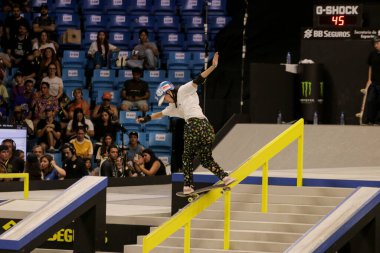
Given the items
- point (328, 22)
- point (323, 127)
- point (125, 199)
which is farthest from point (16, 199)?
point (328, 22)

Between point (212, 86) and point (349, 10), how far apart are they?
4.41 m

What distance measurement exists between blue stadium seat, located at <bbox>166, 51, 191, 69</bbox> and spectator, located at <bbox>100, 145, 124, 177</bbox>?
193 inches

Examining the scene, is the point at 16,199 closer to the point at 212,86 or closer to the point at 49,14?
the point at 212,86

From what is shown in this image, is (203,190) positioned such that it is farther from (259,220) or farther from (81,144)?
(81,144)

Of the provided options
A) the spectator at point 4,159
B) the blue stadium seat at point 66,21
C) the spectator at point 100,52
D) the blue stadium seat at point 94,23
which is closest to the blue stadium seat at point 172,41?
the spectator at point 100,52

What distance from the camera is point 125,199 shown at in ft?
56.1

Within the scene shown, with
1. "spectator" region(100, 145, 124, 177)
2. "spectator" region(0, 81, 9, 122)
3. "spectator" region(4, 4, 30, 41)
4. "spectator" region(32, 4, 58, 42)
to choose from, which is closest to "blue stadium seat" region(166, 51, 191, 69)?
"spectator" region(32, 4, 58, 42)

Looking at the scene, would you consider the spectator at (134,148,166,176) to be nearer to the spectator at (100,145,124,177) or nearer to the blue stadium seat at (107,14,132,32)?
the spectator at (100,145,124,177)

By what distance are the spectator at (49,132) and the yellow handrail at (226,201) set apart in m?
8.00

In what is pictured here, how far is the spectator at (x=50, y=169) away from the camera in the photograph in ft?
63.0

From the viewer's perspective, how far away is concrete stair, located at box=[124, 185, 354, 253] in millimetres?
13133

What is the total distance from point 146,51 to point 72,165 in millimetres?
5343

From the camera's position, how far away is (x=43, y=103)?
22.4 meters

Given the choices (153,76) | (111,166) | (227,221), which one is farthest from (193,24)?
(227,221)
